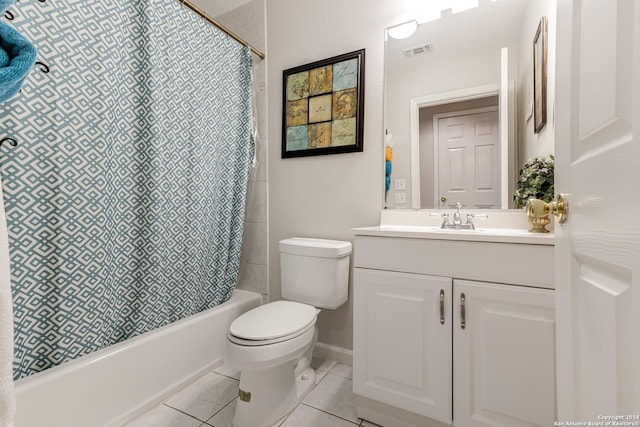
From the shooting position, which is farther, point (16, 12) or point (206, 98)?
point (206, 98)

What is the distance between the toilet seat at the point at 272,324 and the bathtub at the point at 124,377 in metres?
0.40

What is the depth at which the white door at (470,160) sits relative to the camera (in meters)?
1.37

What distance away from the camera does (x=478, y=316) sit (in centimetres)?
100

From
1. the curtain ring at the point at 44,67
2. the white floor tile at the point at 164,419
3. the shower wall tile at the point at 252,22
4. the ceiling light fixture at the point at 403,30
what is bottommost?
the white floor tile at the point at 164,419

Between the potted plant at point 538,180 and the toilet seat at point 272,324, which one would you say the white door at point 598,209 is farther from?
the toilet seat at point 272,324

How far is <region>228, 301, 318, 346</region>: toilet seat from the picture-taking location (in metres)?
1.10

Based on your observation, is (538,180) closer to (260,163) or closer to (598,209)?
(598,209)

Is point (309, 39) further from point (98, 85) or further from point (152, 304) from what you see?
point (152, 304)

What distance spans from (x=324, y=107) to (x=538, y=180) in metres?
1.14

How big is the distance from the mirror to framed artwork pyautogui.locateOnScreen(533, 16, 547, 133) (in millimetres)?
25

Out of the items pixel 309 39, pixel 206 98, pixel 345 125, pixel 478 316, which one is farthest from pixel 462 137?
pixel 206 98

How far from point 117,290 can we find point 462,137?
1.70 m

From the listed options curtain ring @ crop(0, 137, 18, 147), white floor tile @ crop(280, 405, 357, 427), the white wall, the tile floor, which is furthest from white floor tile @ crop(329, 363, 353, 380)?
curtain ring @ crop(0, 137, 18, 147)

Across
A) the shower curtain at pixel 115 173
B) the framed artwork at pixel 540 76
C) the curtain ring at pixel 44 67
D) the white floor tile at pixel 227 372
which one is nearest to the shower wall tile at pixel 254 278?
the shower curtain at pixel 115 173
